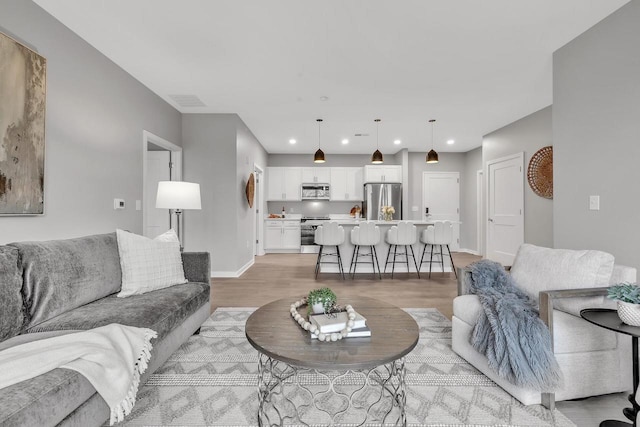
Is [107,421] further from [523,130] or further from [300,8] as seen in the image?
[523,130]

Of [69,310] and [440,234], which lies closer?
[69,310]

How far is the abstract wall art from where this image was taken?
1939 mm

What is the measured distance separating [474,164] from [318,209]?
4072mm

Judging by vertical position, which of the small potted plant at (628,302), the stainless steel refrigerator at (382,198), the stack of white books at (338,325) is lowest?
the stack of white books at (338,325)

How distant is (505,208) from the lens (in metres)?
5.44

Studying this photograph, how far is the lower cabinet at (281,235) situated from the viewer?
24.7 feet

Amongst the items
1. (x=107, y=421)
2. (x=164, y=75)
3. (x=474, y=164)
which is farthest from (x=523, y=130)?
(x=107, y=421)

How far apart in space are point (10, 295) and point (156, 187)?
10.5ft

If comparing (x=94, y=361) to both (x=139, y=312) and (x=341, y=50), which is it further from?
(x=341, y=50)

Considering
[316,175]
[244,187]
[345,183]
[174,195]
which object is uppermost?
[316,175]

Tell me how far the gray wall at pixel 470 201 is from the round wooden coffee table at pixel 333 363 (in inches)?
254

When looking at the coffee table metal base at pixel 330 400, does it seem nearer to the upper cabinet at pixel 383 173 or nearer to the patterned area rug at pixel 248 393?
the patterned area rug at pixel 248 393

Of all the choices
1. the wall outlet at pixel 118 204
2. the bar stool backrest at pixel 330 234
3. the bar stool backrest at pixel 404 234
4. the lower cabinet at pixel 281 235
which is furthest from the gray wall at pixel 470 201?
the wall outlet at pixel 118 204

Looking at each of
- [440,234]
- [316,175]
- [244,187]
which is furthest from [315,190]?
[440,234]
